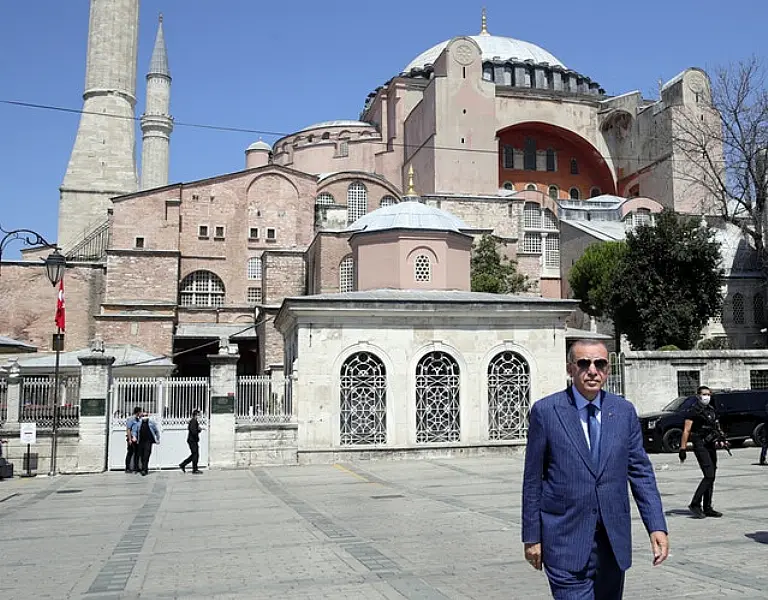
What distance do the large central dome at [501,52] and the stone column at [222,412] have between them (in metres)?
46.6

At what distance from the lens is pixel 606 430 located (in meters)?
4.00

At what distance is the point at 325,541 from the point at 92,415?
420 inches

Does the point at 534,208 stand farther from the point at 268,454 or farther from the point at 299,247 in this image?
the point at 268,454

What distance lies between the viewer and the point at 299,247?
42.4 metres

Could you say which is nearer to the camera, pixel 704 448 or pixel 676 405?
pixel 704 448

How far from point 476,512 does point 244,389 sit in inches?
366

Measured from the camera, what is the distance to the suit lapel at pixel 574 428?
3.94 m

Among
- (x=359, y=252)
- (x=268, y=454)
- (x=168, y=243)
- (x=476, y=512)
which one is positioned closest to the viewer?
(x=476, y=512)

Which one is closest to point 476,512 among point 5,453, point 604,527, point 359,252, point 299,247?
point 604,527

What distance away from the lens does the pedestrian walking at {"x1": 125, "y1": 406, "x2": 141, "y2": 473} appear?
17.7m

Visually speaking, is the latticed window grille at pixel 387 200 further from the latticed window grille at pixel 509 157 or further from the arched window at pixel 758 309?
the arched window at pixel 758 309

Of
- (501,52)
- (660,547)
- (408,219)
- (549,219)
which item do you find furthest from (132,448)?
(501,52)

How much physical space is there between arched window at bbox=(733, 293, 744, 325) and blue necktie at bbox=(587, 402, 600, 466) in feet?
138

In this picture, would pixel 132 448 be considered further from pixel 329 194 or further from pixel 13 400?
pixel 329 194
